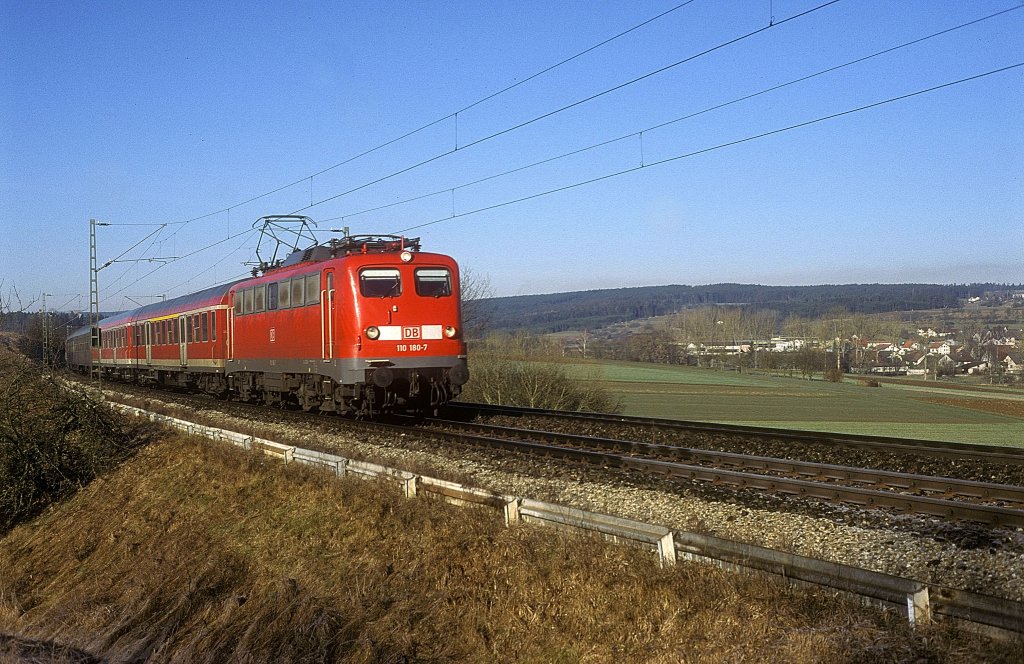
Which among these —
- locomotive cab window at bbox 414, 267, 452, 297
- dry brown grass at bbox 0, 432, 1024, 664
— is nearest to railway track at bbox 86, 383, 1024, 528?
locomotive cab window at bbox 414, 267, 452, 297

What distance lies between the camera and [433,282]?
62.2 feet

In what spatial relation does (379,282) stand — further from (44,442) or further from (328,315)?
(44,442)

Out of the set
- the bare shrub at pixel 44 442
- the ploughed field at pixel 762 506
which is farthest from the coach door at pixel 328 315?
the bare shrub at pixel 44 442

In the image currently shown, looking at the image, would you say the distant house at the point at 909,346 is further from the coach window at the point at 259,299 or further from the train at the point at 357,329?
the train at the point at 357,329

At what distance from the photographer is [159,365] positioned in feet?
117

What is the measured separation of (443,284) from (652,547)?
39.4 feet

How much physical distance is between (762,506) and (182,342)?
2636 centimetres

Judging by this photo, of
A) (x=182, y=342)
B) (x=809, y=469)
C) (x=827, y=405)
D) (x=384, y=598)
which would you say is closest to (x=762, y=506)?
(x=809, y=469)

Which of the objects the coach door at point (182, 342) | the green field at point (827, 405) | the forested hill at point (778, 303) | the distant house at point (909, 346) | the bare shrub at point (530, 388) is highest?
the forested hill at point (778, 303)

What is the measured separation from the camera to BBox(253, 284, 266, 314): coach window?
74.8ft

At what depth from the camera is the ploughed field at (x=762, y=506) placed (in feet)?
25.4

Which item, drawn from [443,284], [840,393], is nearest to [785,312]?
[840,393]

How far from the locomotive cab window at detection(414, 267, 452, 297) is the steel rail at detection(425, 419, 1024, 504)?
3698 mm

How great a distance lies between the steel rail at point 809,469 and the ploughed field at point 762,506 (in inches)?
43.0
